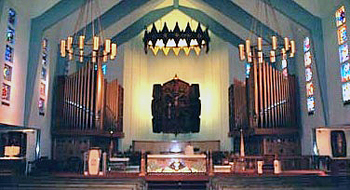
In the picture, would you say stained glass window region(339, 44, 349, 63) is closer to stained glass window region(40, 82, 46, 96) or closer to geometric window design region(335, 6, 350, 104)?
geometric window design region(335, 6, 350, 104)

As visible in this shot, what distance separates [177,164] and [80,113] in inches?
166

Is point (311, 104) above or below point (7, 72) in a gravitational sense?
below

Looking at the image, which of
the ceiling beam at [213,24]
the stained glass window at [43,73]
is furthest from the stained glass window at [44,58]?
the ceiling beam at [213,24]

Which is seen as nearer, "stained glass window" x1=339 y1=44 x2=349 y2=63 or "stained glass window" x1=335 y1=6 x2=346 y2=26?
"stained glass window" x1=339 y1=44 x2=349 y2=63

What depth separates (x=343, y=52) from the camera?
1052cm

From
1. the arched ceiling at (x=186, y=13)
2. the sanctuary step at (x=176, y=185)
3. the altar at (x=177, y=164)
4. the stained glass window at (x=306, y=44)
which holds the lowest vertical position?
the sanctuary step at (x=176, y=185)

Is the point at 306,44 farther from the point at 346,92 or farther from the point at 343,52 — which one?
the point at 346,92

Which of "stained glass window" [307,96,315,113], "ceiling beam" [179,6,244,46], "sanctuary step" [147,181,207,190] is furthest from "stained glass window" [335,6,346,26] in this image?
"sanctuary step" [147,181,207,190]

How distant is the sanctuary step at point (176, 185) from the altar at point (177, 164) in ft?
2.29

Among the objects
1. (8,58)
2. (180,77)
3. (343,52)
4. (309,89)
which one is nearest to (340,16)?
(343,52)

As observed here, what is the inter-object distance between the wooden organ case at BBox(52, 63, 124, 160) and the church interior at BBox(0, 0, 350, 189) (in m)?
0.04

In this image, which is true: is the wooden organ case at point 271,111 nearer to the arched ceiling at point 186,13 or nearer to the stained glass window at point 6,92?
the arched ceiling at point 186,13

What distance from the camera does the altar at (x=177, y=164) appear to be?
10492mm

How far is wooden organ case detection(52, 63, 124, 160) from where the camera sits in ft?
41.6
